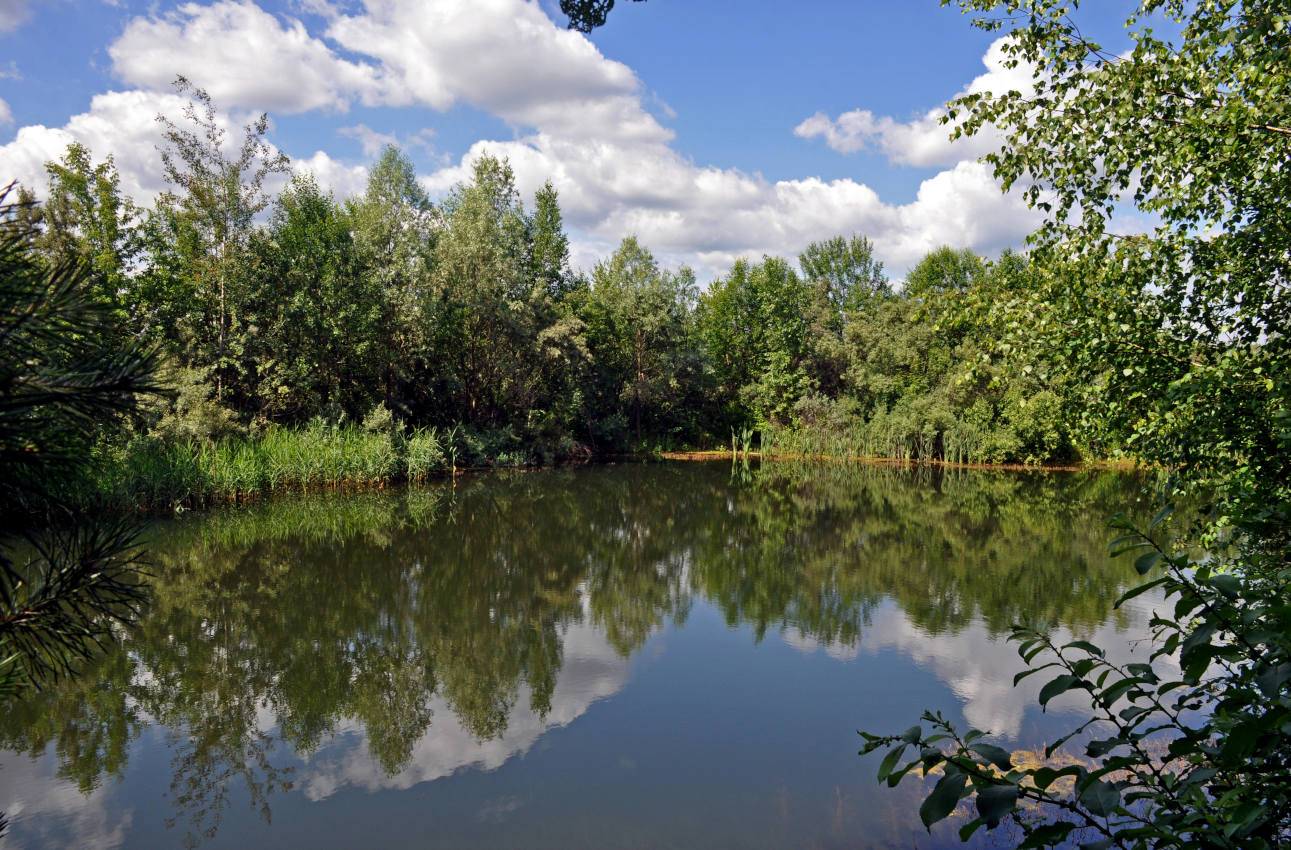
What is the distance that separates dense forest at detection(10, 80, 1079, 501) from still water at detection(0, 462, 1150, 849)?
3131mm

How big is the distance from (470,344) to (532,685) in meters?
20.1

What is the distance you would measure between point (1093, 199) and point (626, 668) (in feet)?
20.1

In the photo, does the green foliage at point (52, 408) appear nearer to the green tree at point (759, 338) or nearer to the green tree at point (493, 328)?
the green tree at point (493, 328)

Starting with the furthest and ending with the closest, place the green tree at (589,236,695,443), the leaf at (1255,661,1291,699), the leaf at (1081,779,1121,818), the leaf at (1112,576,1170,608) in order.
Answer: the green tree at (589,236,695,443) < the leaf at (1081,779,1121,818) < the leaf at (1255,661,1291,699) < the leaf at (1112,576,1170,608)

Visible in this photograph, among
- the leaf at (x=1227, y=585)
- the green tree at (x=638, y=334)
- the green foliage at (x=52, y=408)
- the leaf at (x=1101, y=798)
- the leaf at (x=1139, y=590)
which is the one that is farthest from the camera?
the green tree at (x=638, y=334)

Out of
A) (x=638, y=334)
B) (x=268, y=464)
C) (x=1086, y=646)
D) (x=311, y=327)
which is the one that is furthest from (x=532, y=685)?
(x=638, y=334)

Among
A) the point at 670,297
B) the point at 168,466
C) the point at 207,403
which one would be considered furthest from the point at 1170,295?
the point at 670,297

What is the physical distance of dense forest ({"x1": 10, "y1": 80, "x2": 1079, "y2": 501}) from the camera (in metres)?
18.4

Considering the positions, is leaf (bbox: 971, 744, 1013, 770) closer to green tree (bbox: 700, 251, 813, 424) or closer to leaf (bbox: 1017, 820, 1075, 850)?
leaf (bbox: 1017, 820, 1075, 850)

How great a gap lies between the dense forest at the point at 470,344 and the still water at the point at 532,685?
313 centimetres

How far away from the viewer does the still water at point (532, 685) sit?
504cm

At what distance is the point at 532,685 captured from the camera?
24.0 ft

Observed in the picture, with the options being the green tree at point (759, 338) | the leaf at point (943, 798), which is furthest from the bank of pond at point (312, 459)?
the leaf at point (943, 798)

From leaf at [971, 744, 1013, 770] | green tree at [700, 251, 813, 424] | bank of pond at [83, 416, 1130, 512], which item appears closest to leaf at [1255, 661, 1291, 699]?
leaf at [971, 744, 1013, 770]
